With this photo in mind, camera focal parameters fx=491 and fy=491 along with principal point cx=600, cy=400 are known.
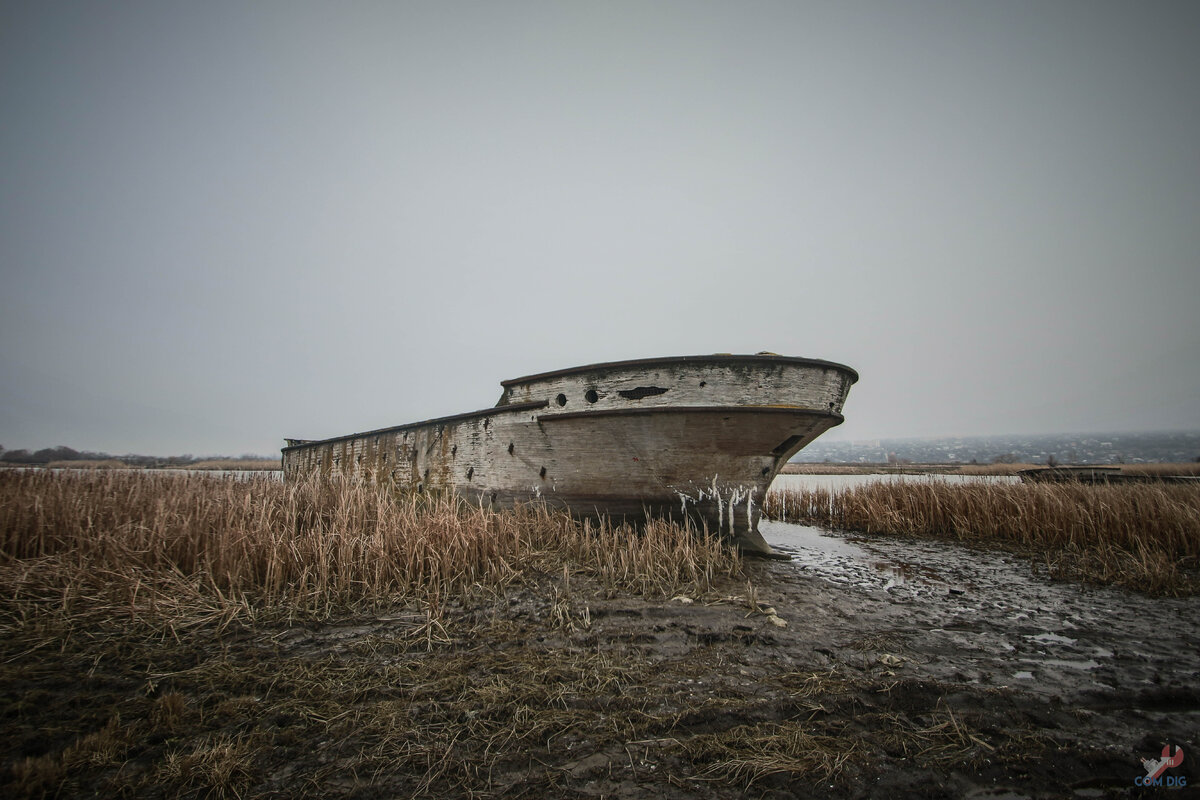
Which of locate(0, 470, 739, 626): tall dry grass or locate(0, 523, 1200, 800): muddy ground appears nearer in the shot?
locate(0, 523, 1200, 800): muddy ground

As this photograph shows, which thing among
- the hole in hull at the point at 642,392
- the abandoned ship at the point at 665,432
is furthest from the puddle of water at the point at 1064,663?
the hole in hull at the point at 642,392

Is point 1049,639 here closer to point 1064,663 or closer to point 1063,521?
point 1064,663

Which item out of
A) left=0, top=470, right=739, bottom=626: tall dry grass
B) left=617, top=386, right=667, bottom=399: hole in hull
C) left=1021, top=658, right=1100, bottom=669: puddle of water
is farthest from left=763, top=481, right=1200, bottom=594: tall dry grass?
left=617, top=386, right=667, bottom=399: hole in hull

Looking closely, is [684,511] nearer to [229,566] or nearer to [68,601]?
[229,566]

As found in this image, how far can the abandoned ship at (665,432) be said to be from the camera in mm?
5602

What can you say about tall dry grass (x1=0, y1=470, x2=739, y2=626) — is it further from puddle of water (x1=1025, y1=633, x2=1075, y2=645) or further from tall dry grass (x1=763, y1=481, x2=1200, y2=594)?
tall dry grass (x1=763, y1=481, x2=1200, y2=594)

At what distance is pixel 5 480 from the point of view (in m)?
6.50

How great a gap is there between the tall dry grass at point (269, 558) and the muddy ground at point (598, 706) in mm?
357

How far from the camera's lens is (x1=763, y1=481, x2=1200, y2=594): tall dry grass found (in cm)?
539

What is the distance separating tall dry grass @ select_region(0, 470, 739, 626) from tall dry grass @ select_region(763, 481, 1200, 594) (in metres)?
4.26

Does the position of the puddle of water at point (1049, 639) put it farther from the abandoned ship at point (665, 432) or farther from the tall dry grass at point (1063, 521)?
the abandoned ship at point (665, 432)

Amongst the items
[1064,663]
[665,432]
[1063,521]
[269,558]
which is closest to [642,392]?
[665,432]

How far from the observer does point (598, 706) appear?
223 centimetres

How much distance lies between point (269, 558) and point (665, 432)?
3901 mm
